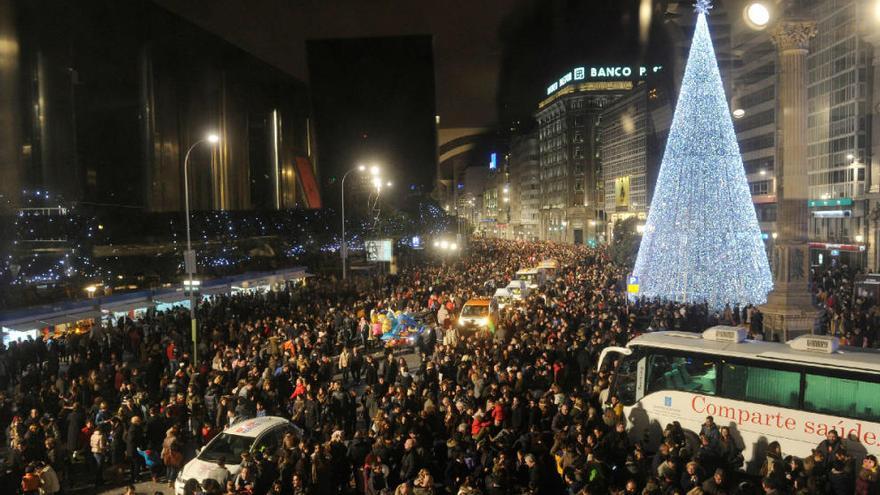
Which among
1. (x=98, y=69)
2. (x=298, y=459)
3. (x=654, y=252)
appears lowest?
(x=298, y=459)

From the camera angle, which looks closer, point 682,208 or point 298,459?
point 298,459

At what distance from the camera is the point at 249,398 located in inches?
511

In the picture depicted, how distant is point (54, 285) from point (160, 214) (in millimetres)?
11094

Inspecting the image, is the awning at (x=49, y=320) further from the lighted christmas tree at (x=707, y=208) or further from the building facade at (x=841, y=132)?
the building facade at (x=841, y=132)

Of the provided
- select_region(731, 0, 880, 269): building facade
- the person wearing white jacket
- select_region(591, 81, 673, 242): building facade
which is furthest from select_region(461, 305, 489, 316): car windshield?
select_region(591, 81, 673, 242): building facade

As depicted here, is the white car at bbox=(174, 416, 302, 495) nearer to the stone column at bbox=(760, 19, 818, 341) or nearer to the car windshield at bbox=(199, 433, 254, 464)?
the car windshield at bbox=(199, 433, 254, 464)

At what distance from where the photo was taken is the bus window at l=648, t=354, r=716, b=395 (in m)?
11.0

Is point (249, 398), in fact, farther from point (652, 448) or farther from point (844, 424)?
point (844, 424)

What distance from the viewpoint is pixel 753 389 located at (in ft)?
34.7

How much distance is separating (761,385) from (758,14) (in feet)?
46.0

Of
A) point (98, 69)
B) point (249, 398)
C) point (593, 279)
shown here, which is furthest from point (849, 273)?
point (98, 69)

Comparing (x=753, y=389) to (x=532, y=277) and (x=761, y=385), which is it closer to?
(x=761, y=385)

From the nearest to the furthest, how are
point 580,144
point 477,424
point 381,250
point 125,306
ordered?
point 477,424, point 125,306, point 381,250, point 580,144

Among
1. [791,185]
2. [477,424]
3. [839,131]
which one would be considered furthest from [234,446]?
[839,131]
